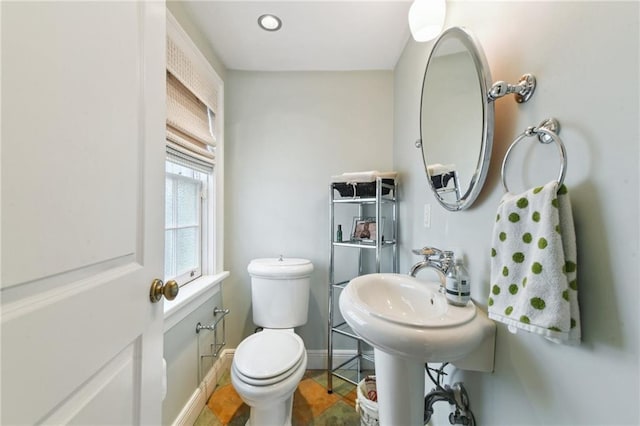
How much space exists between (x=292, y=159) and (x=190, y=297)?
1.14 m

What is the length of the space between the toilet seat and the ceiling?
1828 millimetres

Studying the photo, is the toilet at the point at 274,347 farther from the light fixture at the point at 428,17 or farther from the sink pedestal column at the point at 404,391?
the light fixture at the point at 428,17

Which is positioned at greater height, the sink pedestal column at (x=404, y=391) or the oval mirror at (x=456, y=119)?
the oval mirror at (x=456, y=119)

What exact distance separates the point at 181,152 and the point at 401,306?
138 cm

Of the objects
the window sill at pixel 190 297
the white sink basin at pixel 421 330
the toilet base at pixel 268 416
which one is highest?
the white sink basin at pixel 421 330

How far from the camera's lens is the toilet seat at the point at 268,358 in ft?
3.65

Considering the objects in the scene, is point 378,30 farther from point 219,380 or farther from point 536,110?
point 219,380

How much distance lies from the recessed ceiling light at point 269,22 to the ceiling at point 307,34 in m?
0.02

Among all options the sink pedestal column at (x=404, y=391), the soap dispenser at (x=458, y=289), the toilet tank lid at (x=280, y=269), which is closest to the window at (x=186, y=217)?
the toilet tank lid at (x=280, y=269)

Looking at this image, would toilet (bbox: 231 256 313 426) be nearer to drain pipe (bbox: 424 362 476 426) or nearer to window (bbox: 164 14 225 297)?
window (bbox: 164 14 225 297)

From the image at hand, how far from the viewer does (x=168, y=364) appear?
1161 mm

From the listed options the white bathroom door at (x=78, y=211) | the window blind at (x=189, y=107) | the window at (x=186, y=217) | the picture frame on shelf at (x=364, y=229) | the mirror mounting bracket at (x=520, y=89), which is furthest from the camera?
the picture frame on shelf at (x=364, y=229)

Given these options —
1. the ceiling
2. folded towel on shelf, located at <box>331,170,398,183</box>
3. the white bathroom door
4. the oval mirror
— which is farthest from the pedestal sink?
the ceiling

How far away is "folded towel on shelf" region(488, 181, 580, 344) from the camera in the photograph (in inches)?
18.4
